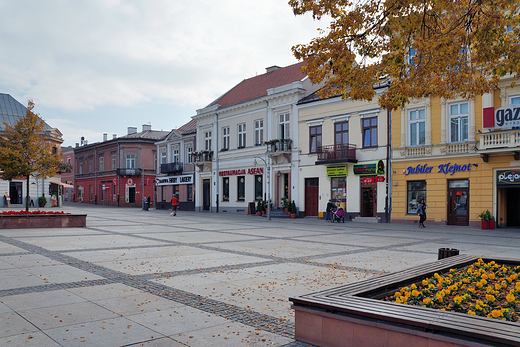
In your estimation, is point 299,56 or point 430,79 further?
point 430,79

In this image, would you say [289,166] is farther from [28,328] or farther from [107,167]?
[107,167]

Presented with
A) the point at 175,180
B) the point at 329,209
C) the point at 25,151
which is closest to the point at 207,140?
the point at 175,180

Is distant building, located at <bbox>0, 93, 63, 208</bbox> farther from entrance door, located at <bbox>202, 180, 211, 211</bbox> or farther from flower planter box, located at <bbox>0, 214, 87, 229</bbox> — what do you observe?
flower planter box, located at <bbox>0, 214, 87, 229</bbox>

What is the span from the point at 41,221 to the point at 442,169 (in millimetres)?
20596

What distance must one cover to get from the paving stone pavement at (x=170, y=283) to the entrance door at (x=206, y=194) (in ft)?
88.2

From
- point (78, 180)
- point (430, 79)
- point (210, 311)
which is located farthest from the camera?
point (78, 180)

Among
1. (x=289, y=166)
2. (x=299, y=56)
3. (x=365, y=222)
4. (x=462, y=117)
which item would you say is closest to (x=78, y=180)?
(x=289, y=166)

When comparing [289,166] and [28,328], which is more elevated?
[289,166]

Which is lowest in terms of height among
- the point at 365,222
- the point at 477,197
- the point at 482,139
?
the point at 365,222

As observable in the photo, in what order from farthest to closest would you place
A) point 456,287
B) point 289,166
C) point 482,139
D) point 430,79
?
point 289,166 → point 482,139 → point 430,79 → point 456,287

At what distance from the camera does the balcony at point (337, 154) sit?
29.2 m

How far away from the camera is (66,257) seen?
10773 millimetres

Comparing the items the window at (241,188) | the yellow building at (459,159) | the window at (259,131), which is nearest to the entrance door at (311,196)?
the window at (259,131)

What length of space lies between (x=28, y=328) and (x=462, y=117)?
23.9 m
